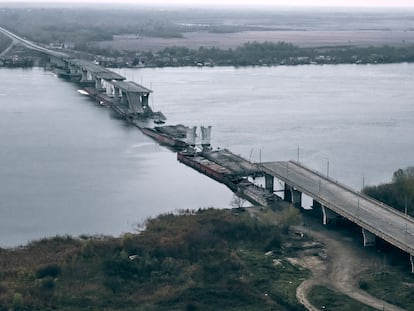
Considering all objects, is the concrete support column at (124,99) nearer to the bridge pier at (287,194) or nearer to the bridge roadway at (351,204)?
the bridge roadway at (351,204)

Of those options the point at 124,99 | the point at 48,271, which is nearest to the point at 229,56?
the point at 124,99

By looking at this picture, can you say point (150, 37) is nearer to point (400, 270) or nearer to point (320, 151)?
point (320, 151)

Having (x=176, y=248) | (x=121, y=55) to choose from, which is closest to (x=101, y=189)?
(x=176, y=248)

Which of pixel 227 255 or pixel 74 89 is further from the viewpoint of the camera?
pixel 74 89

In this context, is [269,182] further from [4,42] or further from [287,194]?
[4,42]

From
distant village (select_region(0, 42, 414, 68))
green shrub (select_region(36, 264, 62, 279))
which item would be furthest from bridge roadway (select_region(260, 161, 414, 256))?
distant village (select_region(0, 42, 414, 68))

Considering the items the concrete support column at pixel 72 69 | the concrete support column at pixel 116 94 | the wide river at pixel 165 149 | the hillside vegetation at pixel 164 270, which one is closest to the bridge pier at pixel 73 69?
the concrete support column at pixel 72 69

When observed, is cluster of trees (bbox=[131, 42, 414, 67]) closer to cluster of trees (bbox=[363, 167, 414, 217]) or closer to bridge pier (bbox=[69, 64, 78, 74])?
bridge pier (bbox=[69, 64, 78, 74])
